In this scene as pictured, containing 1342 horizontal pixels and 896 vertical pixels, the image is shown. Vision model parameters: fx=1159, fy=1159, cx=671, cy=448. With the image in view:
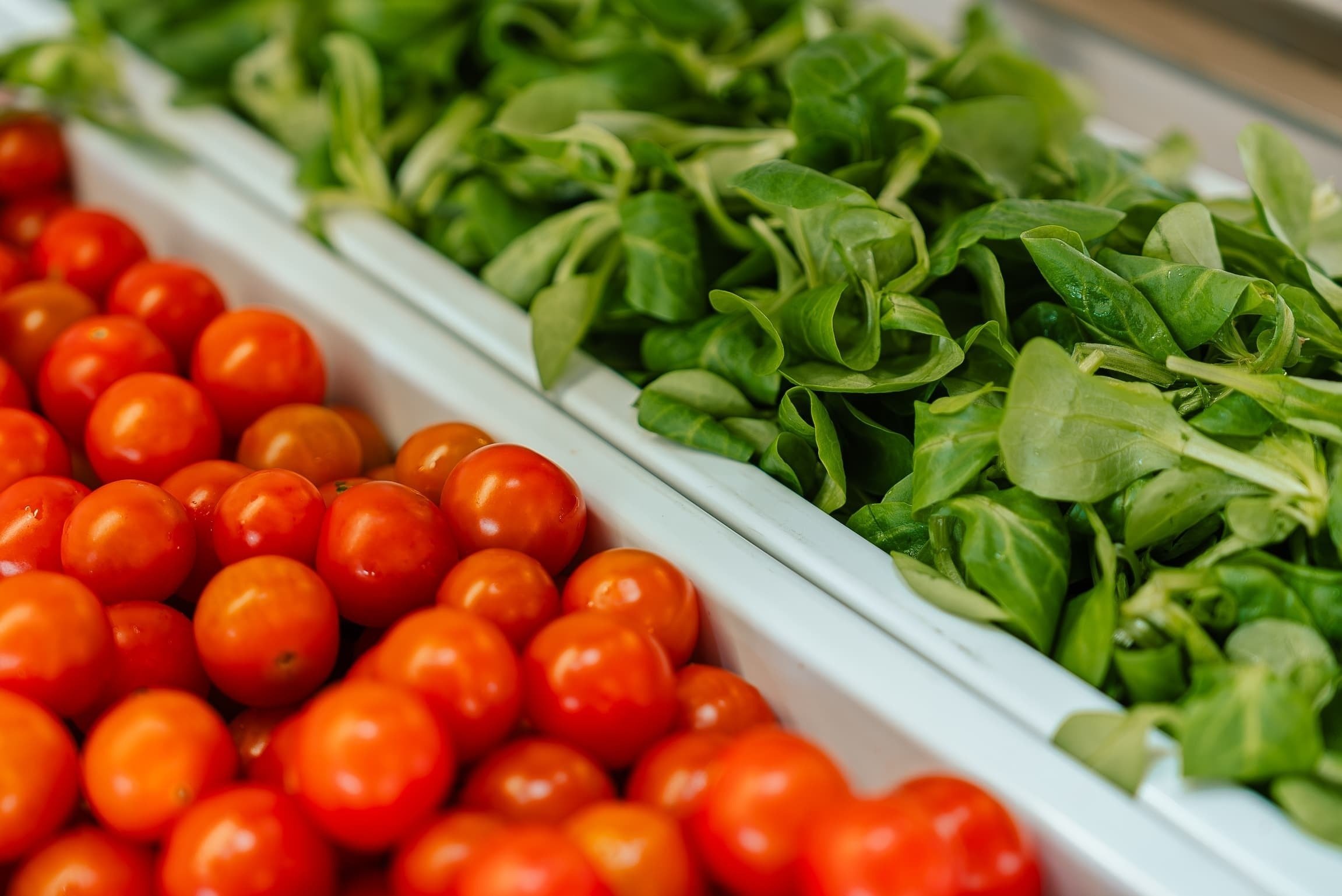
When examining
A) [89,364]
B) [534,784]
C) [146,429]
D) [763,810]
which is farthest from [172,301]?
[763,810]

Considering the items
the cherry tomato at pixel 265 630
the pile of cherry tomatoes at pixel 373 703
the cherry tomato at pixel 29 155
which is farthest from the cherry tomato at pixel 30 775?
the cherry tomato at pixel 29 155

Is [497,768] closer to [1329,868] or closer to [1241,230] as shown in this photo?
[1329,868]

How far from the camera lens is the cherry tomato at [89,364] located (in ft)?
3.74

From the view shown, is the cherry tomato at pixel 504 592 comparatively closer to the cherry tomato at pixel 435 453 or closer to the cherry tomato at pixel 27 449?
the cherry tomato at pixel 435 453

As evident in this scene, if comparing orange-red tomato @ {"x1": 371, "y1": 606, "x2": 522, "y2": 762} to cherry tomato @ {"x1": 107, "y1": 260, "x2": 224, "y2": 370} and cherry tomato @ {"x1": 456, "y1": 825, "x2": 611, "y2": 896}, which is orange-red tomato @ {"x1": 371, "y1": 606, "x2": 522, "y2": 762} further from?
cherry tomato @ {"x1": 107, "y1": 260, "x2": 224, "y2": 370}

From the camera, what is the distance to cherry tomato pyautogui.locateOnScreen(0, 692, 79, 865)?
0.72 m

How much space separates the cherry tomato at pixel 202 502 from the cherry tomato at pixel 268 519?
43 millimetres

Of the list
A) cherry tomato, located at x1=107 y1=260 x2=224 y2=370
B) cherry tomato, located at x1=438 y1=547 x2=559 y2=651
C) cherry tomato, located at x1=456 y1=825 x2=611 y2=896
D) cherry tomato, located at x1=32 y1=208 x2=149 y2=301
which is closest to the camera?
cherry tomato, located at x1=456 y1=825 x2=611 y2=896

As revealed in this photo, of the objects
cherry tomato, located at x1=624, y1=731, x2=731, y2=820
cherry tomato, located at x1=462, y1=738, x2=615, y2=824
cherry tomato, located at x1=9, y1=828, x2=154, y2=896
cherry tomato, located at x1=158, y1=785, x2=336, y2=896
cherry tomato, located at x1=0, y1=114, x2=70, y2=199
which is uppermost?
cherry tomato, located at x1=624, y1=731, x2=731, y2=820

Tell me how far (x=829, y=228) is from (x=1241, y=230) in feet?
1.22

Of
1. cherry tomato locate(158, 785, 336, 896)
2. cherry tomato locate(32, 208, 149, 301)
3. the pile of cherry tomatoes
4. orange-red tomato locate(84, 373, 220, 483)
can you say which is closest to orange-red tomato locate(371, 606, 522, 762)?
the pile of cherry tomatoes

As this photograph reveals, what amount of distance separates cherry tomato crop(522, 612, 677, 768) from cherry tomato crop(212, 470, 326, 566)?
0.76ft

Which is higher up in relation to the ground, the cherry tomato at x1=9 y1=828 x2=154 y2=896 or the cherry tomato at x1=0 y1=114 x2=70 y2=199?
the cherry tomato at x1=9 y1=828 x2=154 y2=896

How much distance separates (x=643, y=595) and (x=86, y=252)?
0.89m
